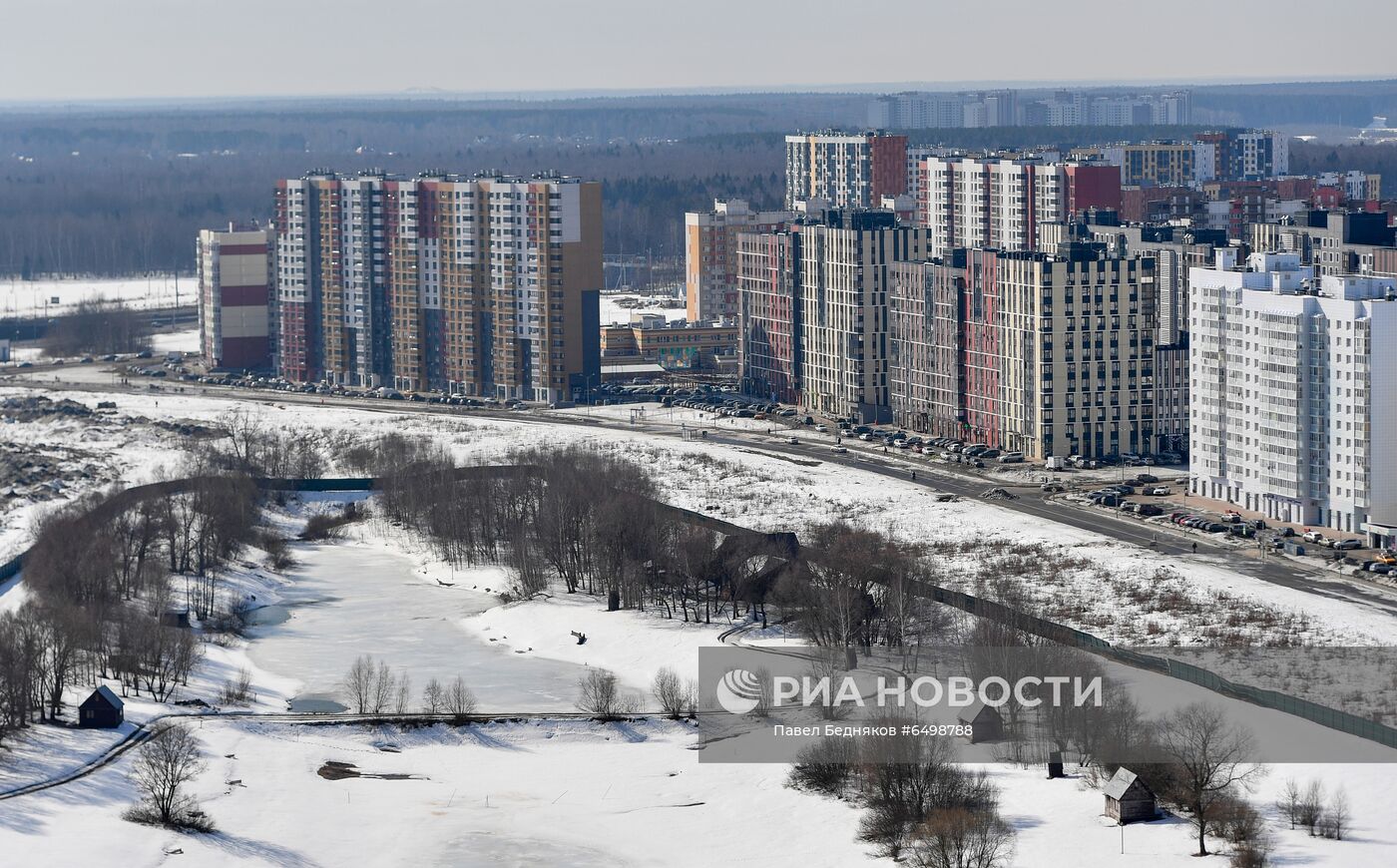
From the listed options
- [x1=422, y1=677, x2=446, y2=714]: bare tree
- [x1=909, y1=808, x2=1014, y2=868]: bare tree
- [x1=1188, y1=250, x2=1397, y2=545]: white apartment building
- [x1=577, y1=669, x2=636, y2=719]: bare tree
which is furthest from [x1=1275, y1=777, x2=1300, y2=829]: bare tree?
[x1=1188, y1=250, x2=1397, y2=545]: white apartment building

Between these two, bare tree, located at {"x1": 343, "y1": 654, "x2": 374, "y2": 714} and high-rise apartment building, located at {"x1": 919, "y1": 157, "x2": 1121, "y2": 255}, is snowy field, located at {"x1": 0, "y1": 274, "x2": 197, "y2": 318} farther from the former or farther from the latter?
bare tree, located at {"x1": 343, "y1": 654, "x2": 374, "y2": 714}

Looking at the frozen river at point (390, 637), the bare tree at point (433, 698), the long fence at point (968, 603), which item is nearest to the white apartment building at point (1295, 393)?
the long fence at point (968, 603)

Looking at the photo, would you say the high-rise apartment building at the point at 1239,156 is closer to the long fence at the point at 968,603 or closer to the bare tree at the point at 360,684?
the long fence at the point at 968,603

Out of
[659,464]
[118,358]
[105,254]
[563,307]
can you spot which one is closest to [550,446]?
[659,464]

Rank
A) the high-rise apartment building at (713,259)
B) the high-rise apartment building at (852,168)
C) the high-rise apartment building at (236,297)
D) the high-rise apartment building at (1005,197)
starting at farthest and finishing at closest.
A: the high-rise apartment building at (852,168) → the high-rise apartment building at (1005,197) → the high-rise apartment building at (713,259) → the high-rise apartment building at (236,297)

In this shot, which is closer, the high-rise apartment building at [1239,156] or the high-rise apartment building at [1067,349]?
the high-rise apartment building at [1067,349]

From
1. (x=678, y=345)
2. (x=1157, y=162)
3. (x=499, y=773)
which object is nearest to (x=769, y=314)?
(x=678, y=345)
